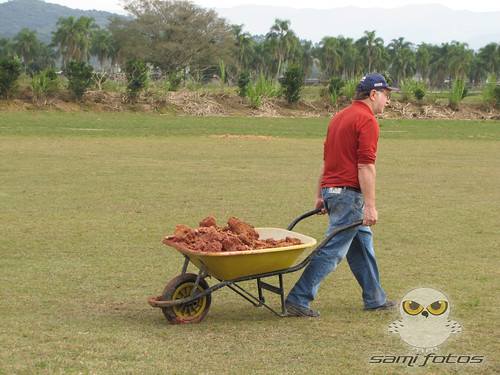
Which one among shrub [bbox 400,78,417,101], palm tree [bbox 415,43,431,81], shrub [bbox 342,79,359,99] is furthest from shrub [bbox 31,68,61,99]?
palm tree [bbox 415,43,431,81]

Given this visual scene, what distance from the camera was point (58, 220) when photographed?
10023 mm

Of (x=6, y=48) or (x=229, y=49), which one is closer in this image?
(x=229, y=49)

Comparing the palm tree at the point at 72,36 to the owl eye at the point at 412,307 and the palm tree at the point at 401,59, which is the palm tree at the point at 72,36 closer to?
the palm tree at the point at 401,59

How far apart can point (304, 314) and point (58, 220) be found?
208 inches

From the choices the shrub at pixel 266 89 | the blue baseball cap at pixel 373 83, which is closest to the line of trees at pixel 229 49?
the shrub at pixel 266 89

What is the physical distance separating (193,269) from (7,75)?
31.7m

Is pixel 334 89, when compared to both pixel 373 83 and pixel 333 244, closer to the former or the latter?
pixel 373 83

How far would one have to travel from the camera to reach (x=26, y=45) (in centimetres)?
14488

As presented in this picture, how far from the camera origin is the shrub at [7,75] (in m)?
36.2

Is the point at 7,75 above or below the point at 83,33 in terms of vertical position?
below

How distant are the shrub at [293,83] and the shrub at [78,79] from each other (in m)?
13.2

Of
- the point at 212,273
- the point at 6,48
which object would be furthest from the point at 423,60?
the point at 212,273

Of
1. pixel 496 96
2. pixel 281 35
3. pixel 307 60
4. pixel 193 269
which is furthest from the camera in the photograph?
pixel 307 60

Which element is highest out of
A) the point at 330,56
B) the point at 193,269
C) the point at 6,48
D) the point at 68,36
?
the point at 330,56
